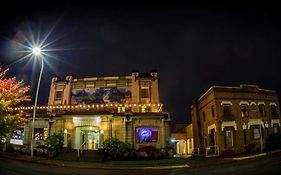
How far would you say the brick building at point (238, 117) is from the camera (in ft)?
108

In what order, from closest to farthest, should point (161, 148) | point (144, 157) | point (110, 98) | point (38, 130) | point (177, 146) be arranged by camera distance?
point (144, 157)
point (161, 148)
point (38, 130)
point (110, 98)
point (177, 146)

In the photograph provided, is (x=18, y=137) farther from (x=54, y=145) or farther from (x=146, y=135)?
(x=146, y=135)

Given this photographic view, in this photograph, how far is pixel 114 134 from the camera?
31938 mm

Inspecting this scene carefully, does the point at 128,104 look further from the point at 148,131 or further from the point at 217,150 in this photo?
the point at 217,150

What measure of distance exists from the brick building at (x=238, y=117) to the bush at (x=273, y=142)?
2.46ft

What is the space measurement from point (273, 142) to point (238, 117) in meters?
5.25

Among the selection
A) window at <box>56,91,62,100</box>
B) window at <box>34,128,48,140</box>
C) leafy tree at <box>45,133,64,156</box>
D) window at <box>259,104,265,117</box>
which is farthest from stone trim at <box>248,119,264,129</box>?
window at <box>56,91,62,100</box>

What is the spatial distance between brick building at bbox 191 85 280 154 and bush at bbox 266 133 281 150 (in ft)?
2.46

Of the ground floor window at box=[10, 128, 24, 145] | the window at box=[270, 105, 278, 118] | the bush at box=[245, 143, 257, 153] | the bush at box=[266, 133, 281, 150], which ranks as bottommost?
the bush at box=[245, 143, 257, 153]

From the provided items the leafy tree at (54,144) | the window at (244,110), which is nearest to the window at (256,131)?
the window at (244,110)

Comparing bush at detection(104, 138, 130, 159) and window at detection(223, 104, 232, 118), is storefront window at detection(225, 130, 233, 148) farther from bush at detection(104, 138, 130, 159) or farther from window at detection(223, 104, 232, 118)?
bush at detection(104, 138, 130, 159)

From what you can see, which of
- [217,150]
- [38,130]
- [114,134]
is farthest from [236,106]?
[38,130]

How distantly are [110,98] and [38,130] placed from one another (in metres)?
10.8

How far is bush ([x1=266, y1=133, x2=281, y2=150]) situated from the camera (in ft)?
106
